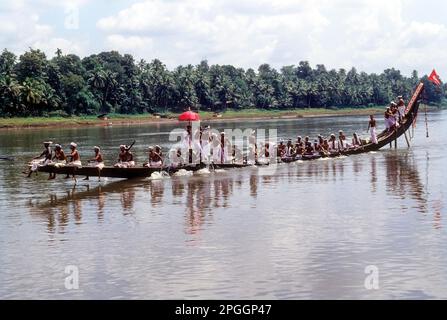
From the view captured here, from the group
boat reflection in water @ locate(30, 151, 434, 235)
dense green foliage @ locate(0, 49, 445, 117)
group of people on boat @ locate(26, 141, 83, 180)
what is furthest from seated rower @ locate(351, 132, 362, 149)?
dense green foliage @ locate(0, 49, 445, 117)

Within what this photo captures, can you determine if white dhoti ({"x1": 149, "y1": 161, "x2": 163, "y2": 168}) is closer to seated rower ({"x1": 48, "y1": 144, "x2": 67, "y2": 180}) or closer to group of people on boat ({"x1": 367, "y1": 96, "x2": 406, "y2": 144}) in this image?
seated rower ({"x1": 48, "y1": 144, "x2": 67, "y2": 180})

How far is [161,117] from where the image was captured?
10431 centimetres

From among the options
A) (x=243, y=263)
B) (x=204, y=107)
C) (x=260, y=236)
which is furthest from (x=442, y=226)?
(x=204, y=107)

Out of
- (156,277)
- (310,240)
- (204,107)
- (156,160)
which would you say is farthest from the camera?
(204,107)

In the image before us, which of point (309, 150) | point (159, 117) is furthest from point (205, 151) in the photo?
point (159, 117)

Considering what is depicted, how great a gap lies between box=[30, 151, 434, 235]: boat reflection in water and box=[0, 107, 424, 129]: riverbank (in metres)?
39.8

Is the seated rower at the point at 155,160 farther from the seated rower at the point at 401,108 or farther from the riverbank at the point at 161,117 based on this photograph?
the riverbank at the point at 161,117

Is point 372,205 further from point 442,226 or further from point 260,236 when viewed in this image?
point 260,236

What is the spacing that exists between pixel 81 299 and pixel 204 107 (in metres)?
127

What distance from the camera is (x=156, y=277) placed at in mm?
14523

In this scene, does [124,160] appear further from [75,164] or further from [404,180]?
[404,180]

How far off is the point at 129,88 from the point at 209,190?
101493 mm

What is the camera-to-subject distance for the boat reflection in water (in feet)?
73.4
